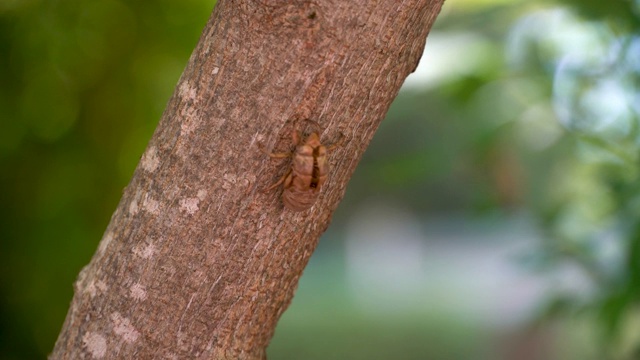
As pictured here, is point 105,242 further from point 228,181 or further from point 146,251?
point 228,181

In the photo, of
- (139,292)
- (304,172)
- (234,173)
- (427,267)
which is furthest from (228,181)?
(427,267)

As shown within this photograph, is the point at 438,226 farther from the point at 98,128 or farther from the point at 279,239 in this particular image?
the point at 279,239

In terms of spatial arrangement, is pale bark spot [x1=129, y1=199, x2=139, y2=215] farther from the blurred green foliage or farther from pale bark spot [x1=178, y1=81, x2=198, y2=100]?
the blurred green foliage

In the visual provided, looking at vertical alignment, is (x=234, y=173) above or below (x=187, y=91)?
below

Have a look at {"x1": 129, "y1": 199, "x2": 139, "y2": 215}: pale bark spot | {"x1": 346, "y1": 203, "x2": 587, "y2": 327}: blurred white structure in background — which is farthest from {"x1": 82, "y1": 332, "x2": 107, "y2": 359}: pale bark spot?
{"x1": 346, "y1": 203, "x2": 587, "y2": 327}: blurred white structure in background

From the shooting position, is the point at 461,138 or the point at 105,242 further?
the point at 461,138

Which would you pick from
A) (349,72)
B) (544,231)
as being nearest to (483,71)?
(544,231)

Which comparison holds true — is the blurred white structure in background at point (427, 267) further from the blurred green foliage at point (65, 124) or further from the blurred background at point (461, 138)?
the blurred green foliage at point (65, 124)

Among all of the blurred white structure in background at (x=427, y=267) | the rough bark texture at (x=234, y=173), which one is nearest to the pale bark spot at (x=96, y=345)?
the rough bark texture at (x=234, y=173)
